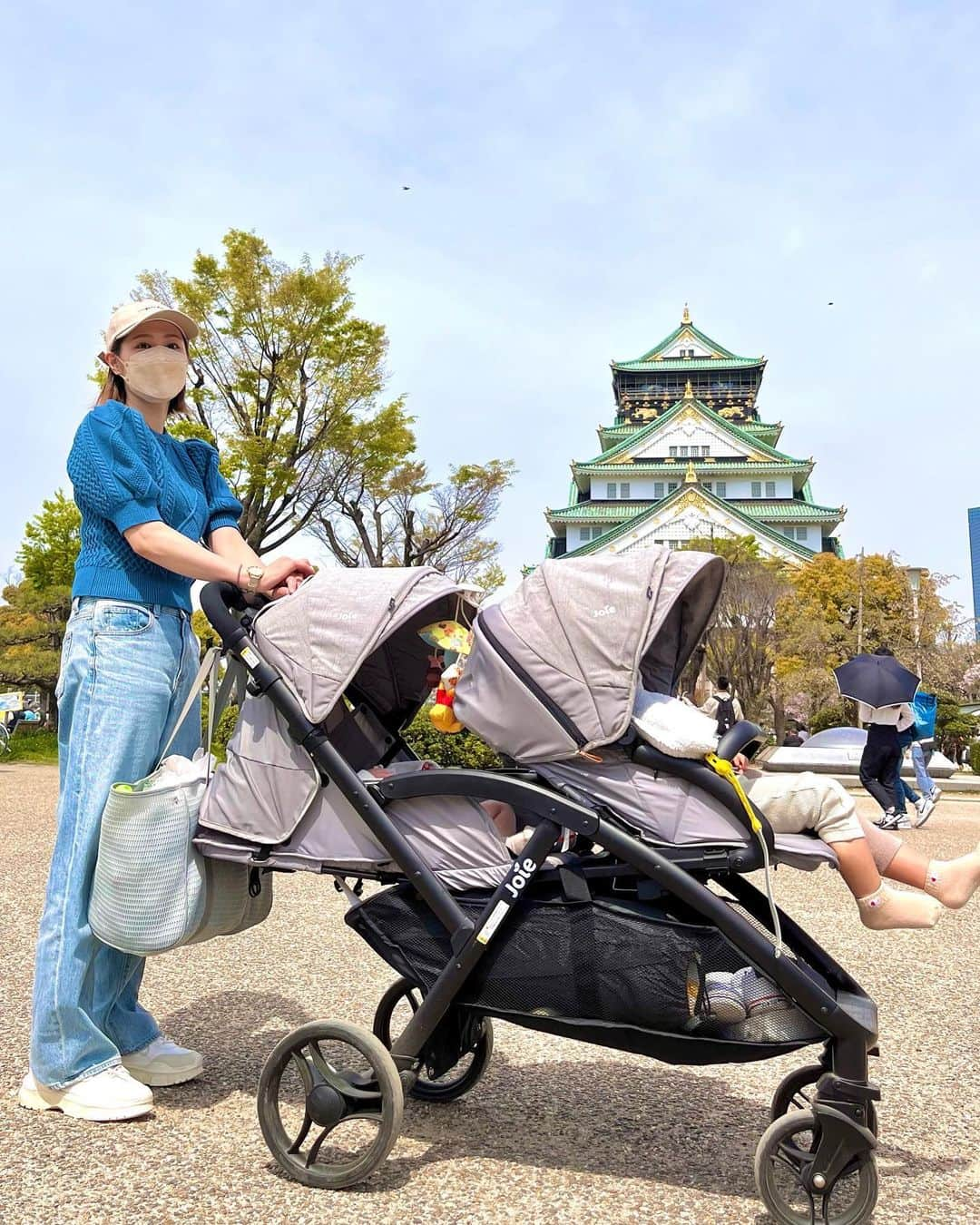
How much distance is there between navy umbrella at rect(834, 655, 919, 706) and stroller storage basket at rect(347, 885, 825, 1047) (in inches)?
300

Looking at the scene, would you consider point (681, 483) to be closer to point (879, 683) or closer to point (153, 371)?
point (879, 683)

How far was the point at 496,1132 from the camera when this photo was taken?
2719 millimetres

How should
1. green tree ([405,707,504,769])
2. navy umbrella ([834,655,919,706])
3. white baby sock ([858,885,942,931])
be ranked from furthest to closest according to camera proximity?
green tree ([405,707,504,769])
navy umbrella ([834,655,919,706])
white baby sock ([858,885,942,931])

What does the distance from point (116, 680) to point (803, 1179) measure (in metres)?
1.95

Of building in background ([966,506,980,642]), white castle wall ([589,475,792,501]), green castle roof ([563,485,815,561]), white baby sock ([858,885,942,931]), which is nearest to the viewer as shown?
white baby sock ([858,885,942,931])

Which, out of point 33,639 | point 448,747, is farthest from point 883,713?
point 33,639

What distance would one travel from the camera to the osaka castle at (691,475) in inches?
1917

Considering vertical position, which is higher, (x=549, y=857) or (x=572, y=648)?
(x=572, y=648)

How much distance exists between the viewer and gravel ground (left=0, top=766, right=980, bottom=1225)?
2.30 meters

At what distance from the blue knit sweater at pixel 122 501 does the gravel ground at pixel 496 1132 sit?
1339 mm

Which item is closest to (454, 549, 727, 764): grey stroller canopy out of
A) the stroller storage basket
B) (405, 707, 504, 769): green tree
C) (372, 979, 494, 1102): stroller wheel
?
the stroller storage basket

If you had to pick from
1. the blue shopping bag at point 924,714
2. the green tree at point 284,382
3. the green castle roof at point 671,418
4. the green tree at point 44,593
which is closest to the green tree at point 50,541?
the green tree at point 44,593

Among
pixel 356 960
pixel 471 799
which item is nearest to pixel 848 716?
pixel 356 960

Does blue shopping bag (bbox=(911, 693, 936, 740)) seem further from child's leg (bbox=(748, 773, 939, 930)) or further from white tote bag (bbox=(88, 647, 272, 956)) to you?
white tote bag (bbox=(88, 647, 272, 956))
